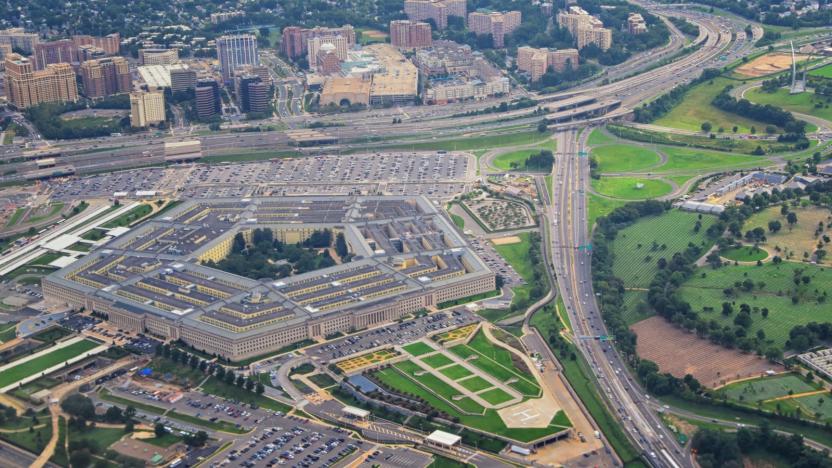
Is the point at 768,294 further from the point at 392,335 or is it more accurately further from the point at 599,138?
the point at 599,138

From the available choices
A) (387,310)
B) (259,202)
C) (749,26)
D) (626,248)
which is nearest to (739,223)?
(626,248)

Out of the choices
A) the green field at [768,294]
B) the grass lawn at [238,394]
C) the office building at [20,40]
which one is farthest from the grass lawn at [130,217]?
Result: the office building at [20,40]

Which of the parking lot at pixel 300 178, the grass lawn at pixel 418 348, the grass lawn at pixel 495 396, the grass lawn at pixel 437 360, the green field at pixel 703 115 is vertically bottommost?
the grass lawn at pixel 495 396

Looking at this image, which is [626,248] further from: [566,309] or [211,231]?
[211,231]

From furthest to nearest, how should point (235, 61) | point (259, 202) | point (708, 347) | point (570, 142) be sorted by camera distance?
point (235, 61)
point (570, 142)
point (259, 202)
point (708, 347)

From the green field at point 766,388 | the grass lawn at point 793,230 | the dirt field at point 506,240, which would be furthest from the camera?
the dirt field at point 506,240

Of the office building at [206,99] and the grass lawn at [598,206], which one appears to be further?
the office building at [206,99]

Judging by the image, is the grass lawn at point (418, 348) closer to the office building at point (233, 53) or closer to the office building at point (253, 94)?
the office building at point (253, 94)
